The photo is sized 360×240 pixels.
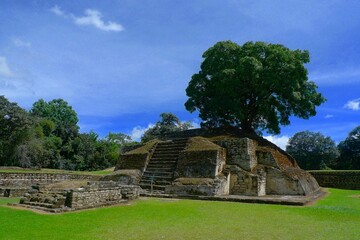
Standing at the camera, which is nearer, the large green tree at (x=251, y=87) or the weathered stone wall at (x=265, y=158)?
the weathered stone wall at (x=265, y=158)

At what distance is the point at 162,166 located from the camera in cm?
1878

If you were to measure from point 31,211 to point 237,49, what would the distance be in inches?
716

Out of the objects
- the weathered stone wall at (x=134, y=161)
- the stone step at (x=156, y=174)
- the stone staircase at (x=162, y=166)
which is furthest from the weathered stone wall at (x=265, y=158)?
the weathered stone wall at (x=134, y=161)

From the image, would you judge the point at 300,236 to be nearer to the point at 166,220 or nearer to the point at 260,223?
the point at 260,223

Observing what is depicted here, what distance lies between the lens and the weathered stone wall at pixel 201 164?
1664 centimetres

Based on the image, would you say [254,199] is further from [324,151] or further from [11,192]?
[324,151]

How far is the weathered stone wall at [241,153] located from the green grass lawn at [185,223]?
6493 mm

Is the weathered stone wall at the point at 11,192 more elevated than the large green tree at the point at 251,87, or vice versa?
the large green tree at the point at 251,87

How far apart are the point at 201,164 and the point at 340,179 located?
57.5 feet

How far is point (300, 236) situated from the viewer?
6801 millimetres

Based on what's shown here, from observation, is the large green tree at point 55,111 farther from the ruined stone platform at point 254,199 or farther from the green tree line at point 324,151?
the ruined stone platform at point 254,199

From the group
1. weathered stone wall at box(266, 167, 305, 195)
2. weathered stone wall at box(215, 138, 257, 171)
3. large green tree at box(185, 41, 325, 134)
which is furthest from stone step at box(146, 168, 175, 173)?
large green tree at box(185, 41, 325, 134)

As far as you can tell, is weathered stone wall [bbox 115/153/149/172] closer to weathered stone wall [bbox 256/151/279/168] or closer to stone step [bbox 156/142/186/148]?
stone step [bbox 156/142/186/148]

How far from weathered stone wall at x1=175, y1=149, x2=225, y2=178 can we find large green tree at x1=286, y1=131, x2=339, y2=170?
31565 mm
